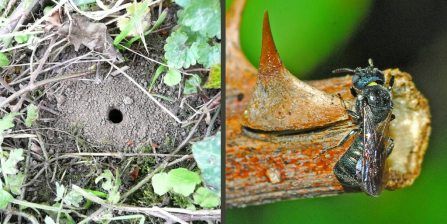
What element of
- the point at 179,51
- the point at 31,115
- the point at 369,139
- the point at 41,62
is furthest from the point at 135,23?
the point at 369,139

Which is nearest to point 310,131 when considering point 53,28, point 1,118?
point 53,28

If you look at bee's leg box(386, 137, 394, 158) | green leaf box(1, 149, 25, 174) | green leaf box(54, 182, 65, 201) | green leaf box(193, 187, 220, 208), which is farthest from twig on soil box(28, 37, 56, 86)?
bee's leg box(386, 137, 394, 158)

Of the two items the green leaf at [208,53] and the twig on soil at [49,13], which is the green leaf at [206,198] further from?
the twig on soil at [49,13]

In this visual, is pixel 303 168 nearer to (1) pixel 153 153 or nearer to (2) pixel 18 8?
(1) pixel 153 153

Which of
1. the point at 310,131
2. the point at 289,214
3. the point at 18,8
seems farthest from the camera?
the point at 18,8

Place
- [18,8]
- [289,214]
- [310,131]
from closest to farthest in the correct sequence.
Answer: [310,131] < [289,214] < [18,8]

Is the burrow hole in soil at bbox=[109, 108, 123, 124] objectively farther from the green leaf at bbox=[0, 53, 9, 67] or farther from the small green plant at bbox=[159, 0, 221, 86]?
the green leaf at bbox=[0, 53, 9, 67]

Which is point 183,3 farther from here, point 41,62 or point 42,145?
point 42,145
